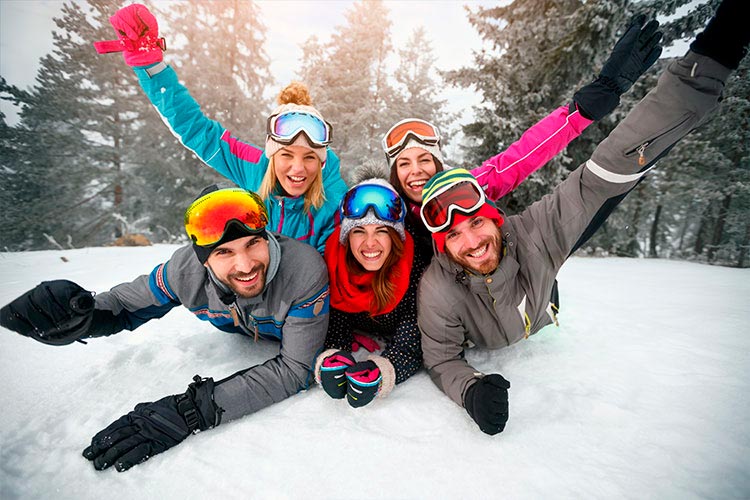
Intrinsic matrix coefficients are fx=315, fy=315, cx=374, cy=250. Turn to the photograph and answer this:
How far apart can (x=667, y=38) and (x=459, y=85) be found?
16.1 feet

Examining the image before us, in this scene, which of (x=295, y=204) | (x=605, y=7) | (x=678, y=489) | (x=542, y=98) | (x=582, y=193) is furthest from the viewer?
(x=542, y=98)

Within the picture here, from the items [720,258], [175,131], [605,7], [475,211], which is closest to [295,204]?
[175,131]

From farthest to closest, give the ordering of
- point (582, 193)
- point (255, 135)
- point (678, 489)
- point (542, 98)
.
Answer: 1. point (255, 135)
2. point (542, 98)
3. point (582, 193)
4. point (678, 489)

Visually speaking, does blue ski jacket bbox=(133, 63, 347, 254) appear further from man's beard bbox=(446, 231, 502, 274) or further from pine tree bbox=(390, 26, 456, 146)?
pine tree bbox=(390, 26, 456, 146)

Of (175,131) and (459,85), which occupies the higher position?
(459,85)

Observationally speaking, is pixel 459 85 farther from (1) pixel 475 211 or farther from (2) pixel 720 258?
(2) pixel 720 258

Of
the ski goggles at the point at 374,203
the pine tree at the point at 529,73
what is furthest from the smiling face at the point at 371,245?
the pine tree at the point at 529,73

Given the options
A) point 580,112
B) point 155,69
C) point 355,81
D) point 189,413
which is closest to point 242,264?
point 189,413

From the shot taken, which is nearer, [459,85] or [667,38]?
[667,38]

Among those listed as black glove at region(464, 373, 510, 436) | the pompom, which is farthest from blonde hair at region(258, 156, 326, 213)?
black glove at region(464, 373, 510, 436)

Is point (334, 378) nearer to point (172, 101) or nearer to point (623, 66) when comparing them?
point (172, 101)

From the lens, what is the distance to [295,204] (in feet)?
10.8

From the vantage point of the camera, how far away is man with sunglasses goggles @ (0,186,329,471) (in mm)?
1884

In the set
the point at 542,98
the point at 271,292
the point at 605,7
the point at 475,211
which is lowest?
the point at 271,292
